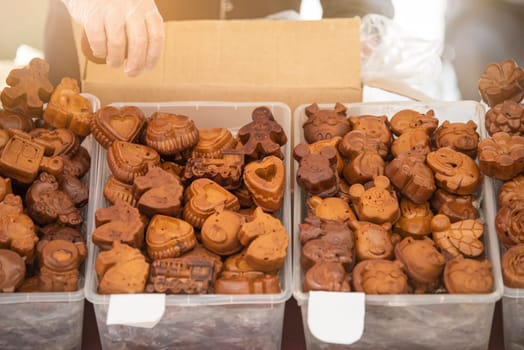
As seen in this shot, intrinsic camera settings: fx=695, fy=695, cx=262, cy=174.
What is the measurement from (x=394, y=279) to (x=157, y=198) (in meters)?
0.49

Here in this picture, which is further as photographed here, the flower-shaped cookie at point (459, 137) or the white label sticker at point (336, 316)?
the flower-shaped cookie at point (459, 137)

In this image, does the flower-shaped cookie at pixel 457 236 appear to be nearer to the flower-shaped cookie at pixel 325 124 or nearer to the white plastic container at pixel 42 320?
the flower-shaped cookie at pixel 325 124

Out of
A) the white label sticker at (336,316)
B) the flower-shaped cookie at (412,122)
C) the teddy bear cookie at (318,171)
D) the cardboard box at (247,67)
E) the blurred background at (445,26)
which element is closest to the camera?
the white label sticker at (336,316)

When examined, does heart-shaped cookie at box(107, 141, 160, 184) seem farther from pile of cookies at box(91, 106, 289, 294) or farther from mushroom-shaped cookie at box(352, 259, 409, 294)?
mushroom-shaped cookie at box(352, 259, 409, 294)

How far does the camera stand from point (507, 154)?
143 centimetres

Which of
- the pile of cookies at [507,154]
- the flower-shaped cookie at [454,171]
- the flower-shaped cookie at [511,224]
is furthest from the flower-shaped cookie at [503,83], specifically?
the flower-shaped cookie at [511,224]

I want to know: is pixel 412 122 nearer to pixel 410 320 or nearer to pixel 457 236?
pixel 457 236

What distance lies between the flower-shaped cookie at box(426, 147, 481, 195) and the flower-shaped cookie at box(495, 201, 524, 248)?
9 centimetres

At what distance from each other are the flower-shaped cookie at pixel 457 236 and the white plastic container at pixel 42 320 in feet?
2.34

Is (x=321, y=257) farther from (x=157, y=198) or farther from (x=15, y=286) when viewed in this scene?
(x=15, y=286)

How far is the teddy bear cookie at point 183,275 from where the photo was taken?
4.25 feet

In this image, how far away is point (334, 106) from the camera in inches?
67.6

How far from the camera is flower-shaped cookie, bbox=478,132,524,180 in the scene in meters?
1.42

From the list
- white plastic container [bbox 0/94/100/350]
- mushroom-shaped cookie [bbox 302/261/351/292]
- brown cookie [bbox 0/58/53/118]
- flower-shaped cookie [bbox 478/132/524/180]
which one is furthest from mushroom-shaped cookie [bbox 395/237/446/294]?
brown cookie [bbox 0/58/53/118]
